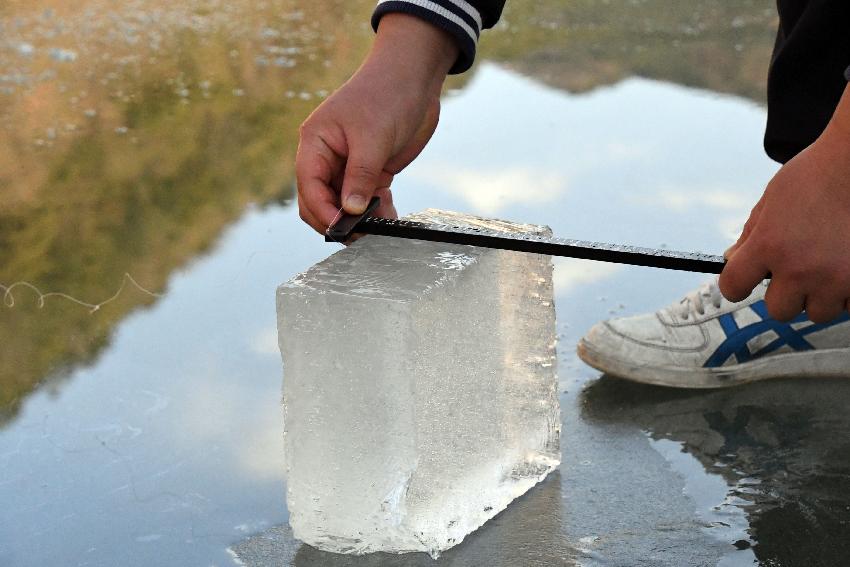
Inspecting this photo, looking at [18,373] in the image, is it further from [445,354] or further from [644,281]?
[644,281]

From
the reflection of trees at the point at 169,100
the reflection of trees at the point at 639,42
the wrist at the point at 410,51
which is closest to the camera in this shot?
the wrist at the point at 410,51

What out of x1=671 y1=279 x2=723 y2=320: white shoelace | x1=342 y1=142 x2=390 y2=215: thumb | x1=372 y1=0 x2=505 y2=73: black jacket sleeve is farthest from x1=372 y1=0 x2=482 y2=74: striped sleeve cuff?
x1=671 y1=279 x2=723 y2=320: white shoelace

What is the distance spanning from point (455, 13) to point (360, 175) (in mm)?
288

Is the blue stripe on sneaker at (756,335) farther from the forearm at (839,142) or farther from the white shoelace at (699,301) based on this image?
the forearm at (839,142)

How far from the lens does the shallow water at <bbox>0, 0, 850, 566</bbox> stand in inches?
54.8

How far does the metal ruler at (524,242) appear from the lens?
1294mm

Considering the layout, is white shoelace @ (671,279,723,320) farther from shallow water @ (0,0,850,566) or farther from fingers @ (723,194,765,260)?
fingers @ (723,194,765,260)

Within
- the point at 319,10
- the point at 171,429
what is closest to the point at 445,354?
the point at 171,429

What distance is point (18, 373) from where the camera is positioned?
1.79 m

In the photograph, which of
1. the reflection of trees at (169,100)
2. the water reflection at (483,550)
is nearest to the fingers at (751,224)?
the water reflection at (483,550)

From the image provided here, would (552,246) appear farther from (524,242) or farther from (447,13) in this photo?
(447,13)

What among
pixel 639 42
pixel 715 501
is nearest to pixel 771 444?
pixel 715 501

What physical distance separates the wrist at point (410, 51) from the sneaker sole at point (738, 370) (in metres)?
0.56

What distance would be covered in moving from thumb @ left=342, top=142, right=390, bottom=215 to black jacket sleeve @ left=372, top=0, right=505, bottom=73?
21 cm
